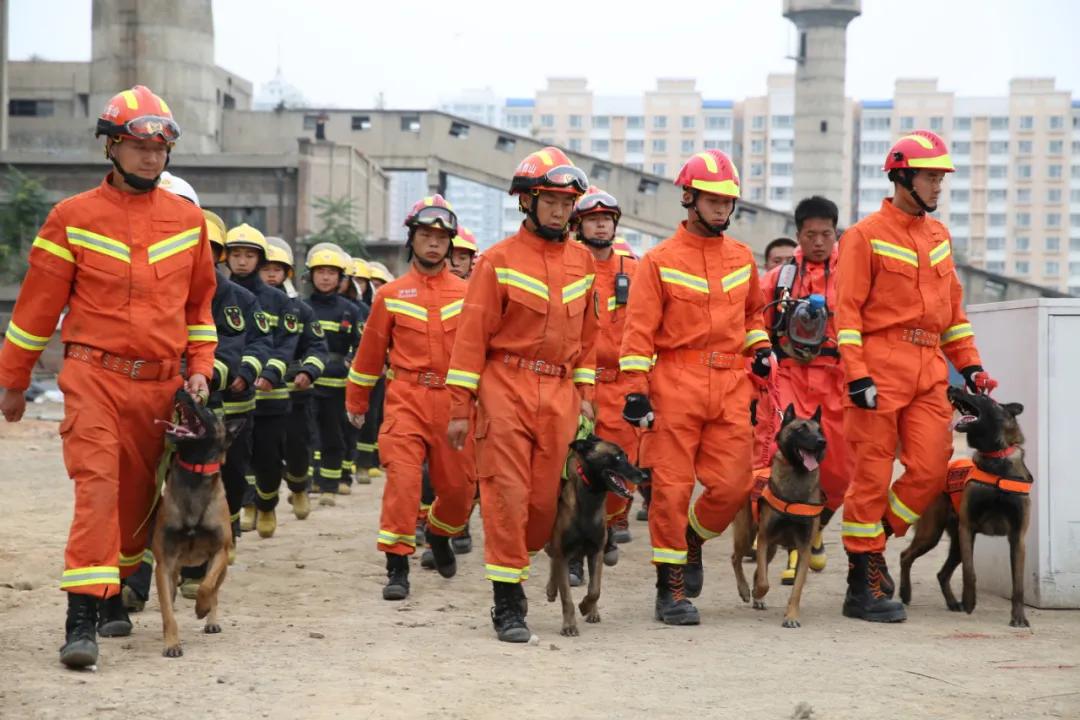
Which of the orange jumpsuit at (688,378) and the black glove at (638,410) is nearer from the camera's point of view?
the black glove at (638,410)

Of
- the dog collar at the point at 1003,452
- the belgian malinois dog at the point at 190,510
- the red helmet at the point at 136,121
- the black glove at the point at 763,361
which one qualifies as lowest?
the belgian malinois dog at the point at 190,510

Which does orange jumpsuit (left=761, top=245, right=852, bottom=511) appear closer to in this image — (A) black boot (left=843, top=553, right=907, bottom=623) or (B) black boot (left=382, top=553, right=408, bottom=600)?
(A) black boot (left=843, top=553, right=907, bottom=623)

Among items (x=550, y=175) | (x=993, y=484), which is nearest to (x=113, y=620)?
(x=550, y=175)

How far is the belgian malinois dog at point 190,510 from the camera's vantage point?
7398 millimetres

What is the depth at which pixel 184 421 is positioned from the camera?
742 centimetres

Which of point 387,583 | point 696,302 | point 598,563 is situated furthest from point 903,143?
point 387,583

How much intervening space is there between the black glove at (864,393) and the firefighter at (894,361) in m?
0.03

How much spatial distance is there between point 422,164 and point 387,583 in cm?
3820

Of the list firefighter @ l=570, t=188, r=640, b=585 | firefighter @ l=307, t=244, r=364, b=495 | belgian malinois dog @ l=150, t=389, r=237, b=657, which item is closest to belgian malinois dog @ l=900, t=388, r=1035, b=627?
firefighter @ l=570, t=188, r=640, b=585

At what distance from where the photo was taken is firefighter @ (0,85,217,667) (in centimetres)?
700

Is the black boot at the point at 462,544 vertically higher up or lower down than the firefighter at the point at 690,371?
lower down

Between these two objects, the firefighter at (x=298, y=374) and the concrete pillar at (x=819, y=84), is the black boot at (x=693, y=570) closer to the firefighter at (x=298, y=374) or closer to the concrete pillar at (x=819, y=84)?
the firefighter at (x=298, y=374)

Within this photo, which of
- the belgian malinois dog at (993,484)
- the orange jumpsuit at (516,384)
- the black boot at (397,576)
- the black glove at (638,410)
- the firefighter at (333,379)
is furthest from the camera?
the firefighter at (333,379)

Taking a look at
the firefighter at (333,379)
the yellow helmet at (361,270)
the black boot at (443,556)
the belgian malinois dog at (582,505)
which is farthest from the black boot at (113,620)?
the yellow helmet at (361,270)
